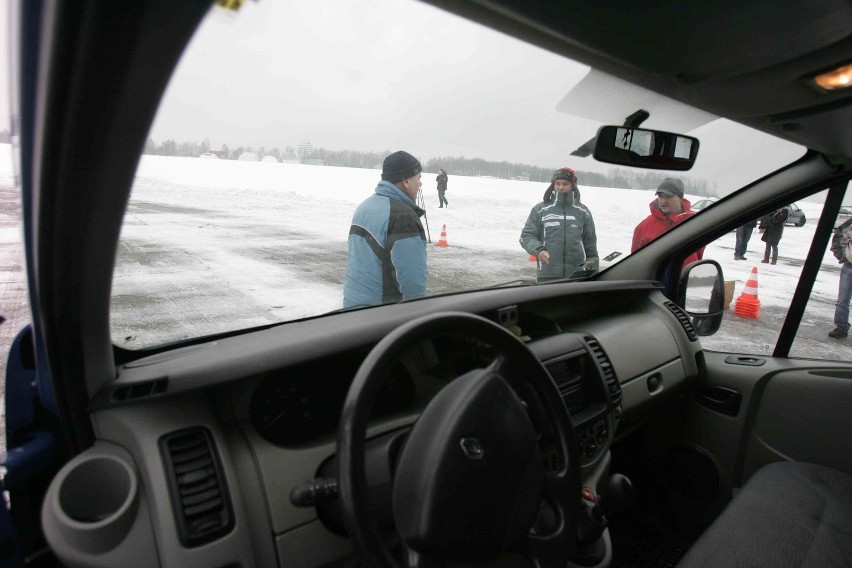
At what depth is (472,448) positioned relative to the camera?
3.88 ft

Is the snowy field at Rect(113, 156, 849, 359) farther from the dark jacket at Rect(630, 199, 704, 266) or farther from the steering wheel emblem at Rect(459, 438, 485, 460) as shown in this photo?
the steering wheel emblem at Rect(459, 438, 485, 460)

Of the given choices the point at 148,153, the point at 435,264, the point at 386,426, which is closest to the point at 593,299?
the point at 435,264

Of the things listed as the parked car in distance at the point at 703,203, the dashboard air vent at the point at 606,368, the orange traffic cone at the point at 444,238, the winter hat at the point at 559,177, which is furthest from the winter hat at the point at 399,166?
the parked car in distance at the point at 703,203

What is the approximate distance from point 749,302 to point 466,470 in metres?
3.13

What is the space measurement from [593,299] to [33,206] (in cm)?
255

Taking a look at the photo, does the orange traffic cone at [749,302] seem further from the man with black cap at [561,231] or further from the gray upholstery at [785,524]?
the gray upholstery at [785,524]

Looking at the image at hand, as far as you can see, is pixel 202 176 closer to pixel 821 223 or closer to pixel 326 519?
pixel 326 519

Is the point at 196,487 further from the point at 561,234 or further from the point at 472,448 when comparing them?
the point at 561,234

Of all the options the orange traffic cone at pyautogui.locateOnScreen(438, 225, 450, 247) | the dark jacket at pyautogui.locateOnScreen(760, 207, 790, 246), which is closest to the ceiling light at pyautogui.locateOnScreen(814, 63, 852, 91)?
the dark jacket at pyautogui.locateOnScreen(760, 207, 790, 246)

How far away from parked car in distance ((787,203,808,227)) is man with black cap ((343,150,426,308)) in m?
2.02

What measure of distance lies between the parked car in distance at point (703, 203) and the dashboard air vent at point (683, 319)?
60 cm

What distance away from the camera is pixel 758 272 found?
10.7ft

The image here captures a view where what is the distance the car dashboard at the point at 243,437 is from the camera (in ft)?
4.25

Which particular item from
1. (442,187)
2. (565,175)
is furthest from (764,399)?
(442,187)
